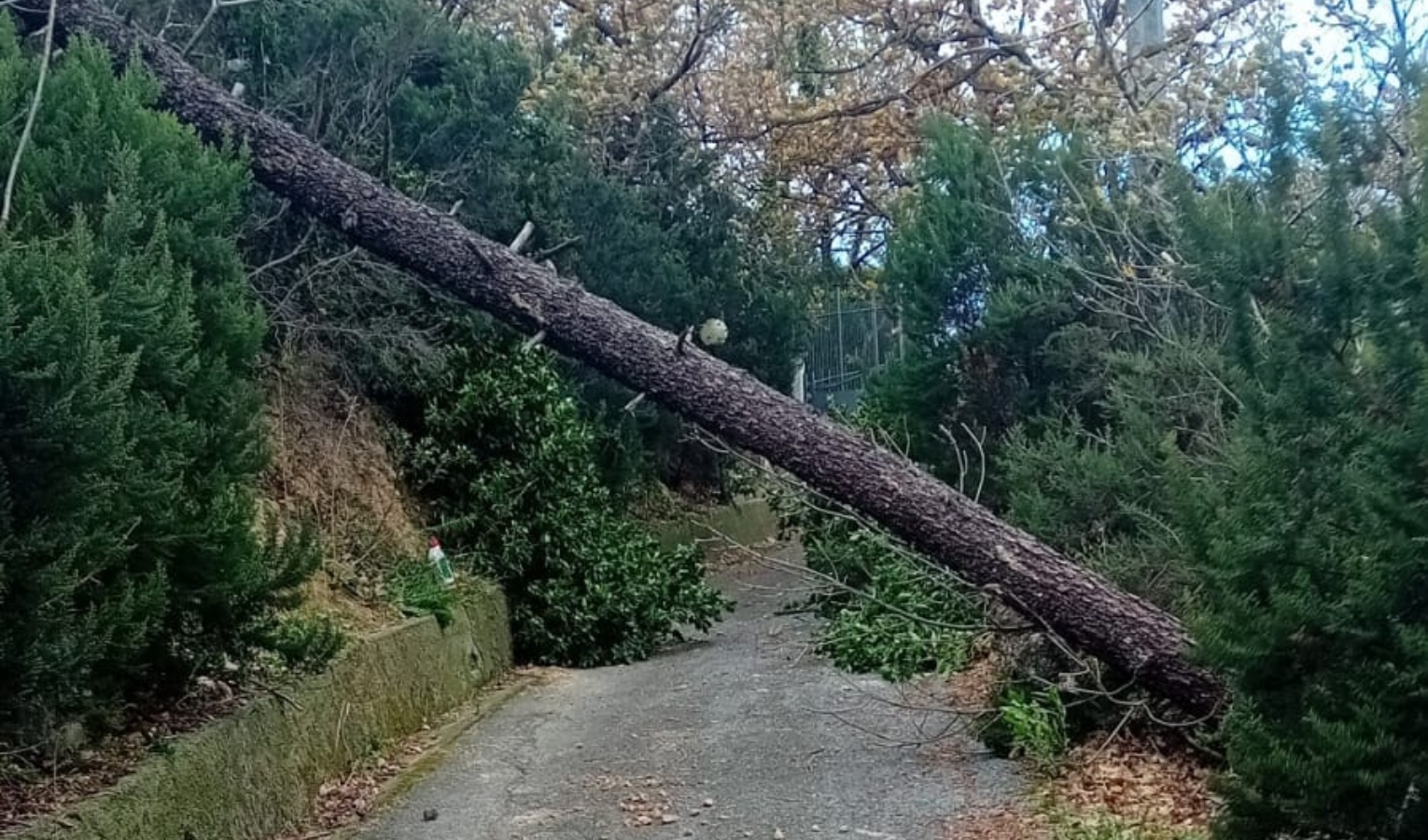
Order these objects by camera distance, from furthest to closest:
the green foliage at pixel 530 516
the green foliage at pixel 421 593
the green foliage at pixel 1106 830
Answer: the green foliage at pixel 530 516
the green foliage at pixel 421 593
the green foliage at pixel 1106 830

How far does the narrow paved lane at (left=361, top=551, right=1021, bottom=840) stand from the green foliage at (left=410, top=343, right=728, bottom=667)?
1.25m

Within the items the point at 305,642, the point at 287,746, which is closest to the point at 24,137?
the point at 305,642

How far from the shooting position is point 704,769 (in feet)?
21.9

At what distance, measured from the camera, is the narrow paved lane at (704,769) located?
5738 mm

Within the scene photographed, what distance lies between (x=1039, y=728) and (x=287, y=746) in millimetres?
3572

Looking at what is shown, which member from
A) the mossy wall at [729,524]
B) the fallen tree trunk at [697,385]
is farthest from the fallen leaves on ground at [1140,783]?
the mossy wall at [729,524]

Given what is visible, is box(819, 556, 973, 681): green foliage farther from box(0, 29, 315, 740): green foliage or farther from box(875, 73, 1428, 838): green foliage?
box(0, 29, 315, 740): green foliage

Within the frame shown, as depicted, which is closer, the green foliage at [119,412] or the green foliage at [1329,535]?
the green foliage at [1329,535]

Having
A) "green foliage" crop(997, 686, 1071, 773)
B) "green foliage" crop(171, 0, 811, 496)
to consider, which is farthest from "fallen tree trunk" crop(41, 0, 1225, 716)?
"green foliage" crop(997, 686, 1071, 773)

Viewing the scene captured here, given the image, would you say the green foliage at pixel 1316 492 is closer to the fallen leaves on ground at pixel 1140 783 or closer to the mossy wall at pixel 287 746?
the fallen leaves on ground at pixel 1140 783

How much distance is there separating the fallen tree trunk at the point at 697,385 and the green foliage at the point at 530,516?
3.50m

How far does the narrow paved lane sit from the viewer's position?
5738 millimetres

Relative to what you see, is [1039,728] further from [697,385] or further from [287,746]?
[287,746]

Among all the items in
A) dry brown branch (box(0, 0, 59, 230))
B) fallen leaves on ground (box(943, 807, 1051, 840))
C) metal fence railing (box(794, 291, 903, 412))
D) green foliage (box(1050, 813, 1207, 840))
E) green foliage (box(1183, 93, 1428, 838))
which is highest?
metal fence railing (box(794, 291, 903, 412))
